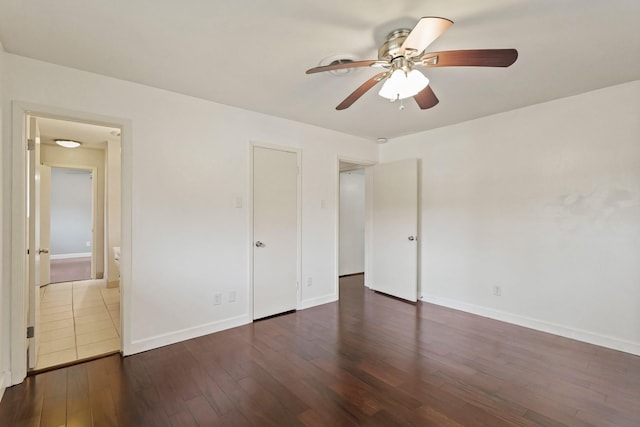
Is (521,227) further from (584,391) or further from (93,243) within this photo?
(93,243)

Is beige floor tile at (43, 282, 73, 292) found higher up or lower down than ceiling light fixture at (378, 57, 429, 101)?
lower down

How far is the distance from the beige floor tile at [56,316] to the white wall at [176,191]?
1.68 metres

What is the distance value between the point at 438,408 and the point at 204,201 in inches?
105

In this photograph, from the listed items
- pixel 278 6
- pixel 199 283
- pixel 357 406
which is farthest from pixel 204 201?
pixel 357 406

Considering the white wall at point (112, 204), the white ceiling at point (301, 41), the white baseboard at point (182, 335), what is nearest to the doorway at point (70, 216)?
the white wall at point (112, 204)

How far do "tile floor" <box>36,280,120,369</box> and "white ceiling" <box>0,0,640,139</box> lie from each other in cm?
247

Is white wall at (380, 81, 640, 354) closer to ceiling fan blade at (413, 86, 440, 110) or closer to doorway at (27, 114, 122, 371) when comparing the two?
ceiling fan blade at (413, 86, 440, 110)

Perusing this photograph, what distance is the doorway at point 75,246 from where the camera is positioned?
108 inches

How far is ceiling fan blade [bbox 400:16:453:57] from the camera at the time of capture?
1380mm

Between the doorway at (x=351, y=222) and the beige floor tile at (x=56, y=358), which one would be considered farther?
the doorway at (x=351, y=222)

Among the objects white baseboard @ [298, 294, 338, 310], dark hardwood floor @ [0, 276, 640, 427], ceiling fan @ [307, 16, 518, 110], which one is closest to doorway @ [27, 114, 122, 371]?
dark hardwood floor @ [0, 276, 640, 427]

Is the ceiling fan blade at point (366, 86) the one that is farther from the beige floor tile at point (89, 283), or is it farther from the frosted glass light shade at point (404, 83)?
the beige floor tile at point (89, 283)

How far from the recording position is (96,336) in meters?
3.06

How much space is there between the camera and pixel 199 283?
3072mm
